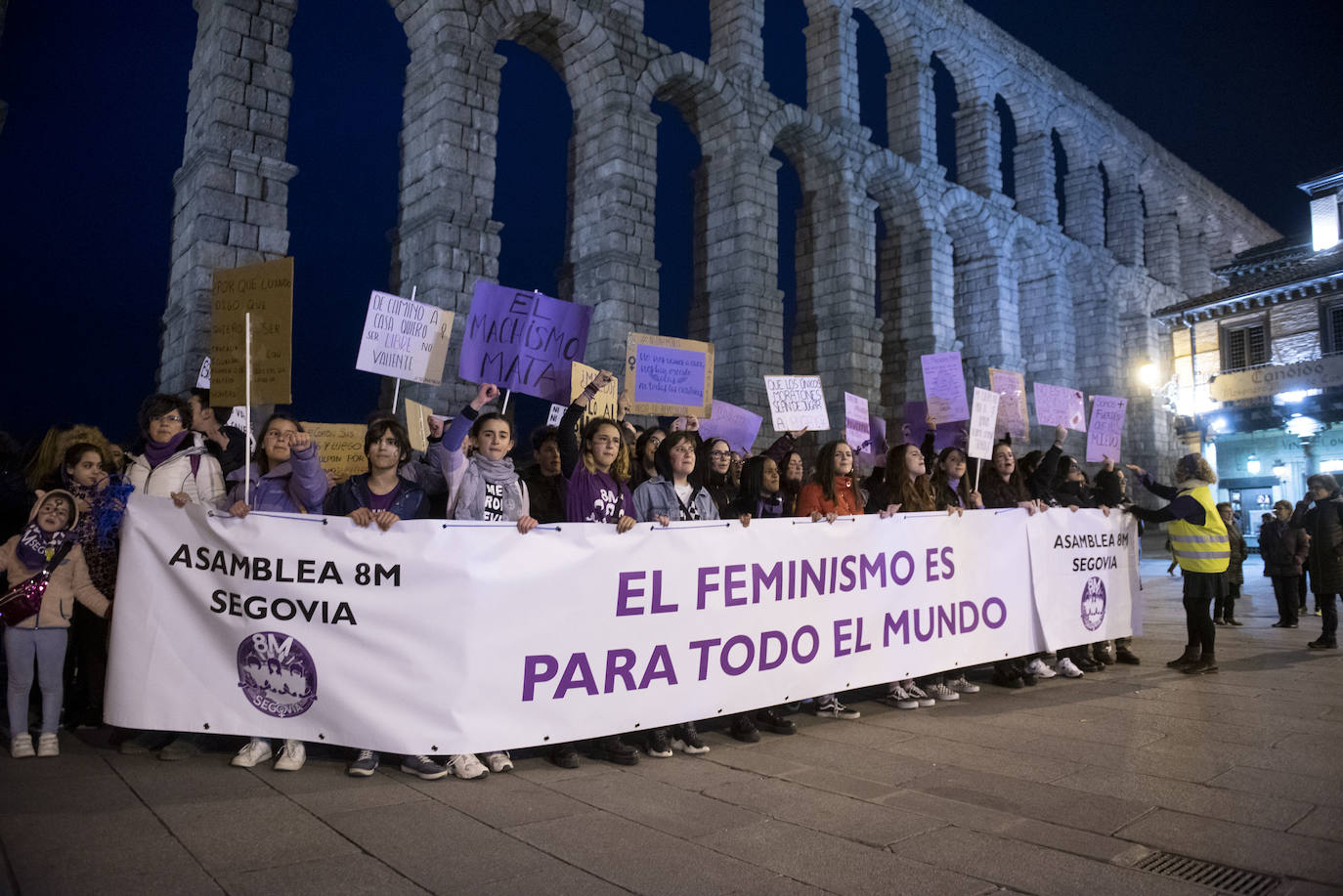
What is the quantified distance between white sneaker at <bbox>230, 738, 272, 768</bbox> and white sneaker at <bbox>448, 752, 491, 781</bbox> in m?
0.99

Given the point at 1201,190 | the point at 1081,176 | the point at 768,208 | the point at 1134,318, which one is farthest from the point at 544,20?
the point at 1201,190

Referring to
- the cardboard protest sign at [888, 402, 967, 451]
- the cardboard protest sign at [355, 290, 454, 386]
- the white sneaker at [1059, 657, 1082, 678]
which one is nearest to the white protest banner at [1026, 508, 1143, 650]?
the white sneaker at [1059, 657, 1082, 678]

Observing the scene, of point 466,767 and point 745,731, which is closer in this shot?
point 466,767

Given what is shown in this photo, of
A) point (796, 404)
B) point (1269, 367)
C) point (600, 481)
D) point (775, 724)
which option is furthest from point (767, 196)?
point (1269, 367)

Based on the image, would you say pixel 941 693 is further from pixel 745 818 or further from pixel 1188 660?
pixel 745 818

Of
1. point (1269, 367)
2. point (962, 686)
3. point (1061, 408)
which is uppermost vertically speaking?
point (1269, 367)

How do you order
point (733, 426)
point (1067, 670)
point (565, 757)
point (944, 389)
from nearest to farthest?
point (565, 757), point (1067, 670), point (944, 389), point (733, 426)

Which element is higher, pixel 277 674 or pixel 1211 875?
pixel 277 674

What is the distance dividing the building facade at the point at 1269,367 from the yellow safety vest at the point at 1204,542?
22.9 metres

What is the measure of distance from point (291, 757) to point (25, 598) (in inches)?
66.6

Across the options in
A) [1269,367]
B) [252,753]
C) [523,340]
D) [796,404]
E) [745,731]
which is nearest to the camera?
[252,753]

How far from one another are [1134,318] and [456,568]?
33.2m

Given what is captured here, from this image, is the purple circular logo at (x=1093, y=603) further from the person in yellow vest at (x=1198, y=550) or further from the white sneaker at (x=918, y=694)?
the white sneaker at (x=918, y=694)

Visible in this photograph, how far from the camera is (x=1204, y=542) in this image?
22.1 ft
